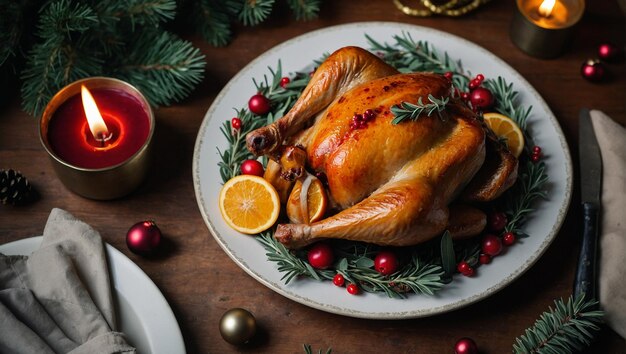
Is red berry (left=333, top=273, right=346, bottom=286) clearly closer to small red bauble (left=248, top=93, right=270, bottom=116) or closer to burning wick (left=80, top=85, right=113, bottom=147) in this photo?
small red bauble (left=248, top=93, right=270, bottom=116)

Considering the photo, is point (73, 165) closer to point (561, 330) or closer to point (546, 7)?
point (561, 330)

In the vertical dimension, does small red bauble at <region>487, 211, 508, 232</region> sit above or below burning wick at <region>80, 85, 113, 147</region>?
below

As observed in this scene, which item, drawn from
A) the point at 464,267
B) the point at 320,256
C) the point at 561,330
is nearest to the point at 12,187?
the point at 320,256

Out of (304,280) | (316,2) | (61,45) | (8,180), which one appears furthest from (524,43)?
(8,180)

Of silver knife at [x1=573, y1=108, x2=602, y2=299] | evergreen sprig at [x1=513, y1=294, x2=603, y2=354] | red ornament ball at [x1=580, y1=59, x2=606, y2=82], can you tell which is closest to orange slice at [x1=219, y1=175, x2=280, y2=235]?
evergreen sprig at [x1=513, y1=294, x2=603, y2=354]

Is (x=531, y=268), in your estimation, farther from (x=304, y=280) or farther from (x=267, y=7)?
(x=267, y=7)

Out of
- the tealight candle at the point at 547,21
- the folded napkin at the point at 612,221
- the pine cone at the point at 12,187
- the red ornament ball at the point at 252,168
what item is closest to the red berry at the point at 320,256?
the red ornament ball at the point at 252,168

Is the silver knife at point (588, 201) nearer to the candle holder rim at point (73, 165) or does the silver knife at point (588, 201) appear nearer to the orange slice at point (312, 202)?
the orange slice at point (312, 202)
